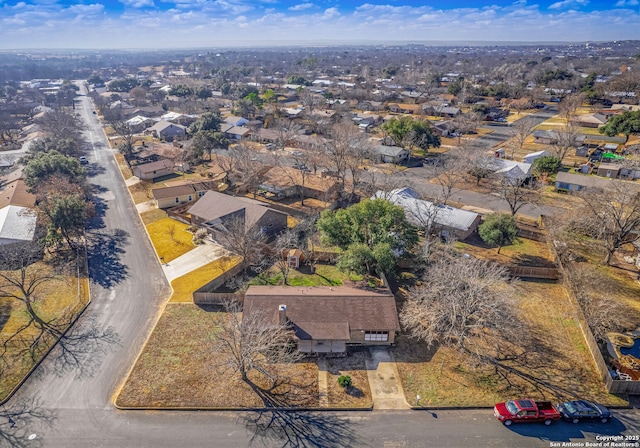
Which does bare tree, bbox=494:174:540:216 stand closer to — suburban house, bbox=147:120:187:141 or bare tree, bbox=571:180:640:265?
bare tree, bbox=571:180:640:265

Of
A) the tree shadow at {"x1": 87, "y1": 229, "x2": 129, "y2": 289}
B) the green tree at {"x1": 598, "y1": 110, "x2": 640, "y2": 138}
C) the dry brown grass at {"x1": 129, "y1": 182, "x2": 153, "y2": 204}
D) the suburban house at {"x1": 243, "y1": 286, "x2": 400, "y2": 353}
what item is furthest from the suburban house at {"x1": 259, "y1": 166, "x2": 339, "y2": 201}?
the green tree at {"x1": 598, "y1": 110, "x2": 640, "y2": 138}

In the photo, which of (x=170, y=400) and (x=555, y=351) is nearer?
(x=170, y=400)

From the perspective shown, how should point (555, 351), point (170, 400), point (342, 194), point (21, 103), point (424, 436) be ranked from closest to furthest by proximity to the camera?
point (424, 436) → point (170, 400) → point (555, 351) → point (342, 194) → point (21, 103)

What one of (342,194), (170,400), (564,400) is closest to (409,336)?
A: (564,400)

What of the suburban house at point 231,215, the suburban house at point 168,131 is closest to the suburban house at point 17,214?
the suburban house at point 231,215

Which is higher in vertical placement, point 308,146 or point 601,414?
point 308,146

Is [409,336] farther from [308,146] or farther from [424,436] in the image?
[308,146]

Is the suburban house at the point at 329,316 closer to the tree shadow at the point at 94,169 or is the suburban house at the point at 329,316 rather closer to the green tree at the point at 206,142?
the green tree at the point at 206,142
